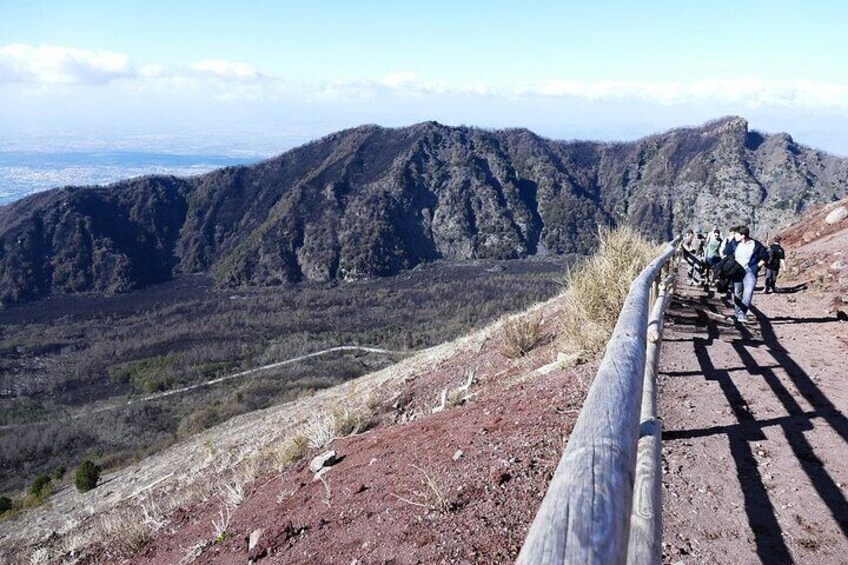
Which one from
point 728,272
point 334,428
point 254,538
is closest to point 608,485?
point 254,538

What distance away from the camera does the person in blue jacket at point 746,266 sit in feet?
28.0

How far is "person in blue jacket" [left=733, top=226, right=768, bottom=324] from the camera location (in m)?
8.53

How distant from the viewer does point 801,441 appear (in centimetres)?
401

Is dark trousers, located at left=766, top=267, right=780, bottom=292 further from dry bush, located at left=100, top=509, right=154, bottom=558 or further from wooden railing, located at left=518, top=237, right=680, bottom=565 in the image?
dry bush, located at left=100, top=509, right=154, bottom=558

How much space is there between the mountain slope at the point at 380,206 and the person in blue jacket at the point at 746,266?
361ft

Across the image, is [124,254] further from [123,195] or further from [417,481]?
[417,481]

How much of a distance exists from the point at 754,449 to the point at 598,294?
396cm

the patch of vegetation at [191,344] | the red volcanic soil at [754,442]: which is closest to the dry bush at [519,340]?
the red volcanic soil at [754,442]

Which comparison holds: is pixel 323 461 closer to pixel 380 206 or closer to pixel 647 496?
pixel 647 496

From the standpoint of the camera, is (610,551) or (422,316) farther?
(422,316)

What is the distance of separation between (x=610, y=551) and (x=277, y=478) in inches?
231

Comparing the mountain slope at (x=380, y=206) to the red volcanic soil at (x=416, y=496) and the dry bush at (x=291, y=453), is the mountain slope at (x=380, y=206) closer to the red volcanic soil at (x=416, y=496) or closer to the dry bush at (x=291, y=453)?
the dry bush at (x=291, y=453)

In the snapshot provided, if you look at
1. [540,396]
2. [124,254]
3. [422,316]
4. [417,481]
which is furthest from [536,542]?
[124,254]

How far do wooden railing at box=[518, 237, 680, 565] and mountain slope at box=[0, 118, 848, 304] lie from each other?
118 m
